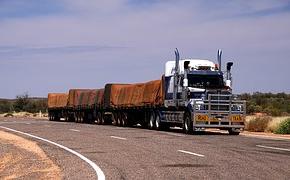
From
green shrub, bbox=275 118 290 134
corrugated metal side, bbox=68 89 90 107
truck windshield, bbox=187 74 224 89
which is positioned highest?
corrugated metal side, bbox=68 89 90 107

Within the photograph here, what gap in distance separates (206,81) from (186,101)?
1749mm

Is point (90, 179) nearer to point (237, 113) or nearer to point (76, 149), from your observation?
point (76, 149)

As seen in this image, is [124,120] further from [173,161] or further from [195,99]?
[173,161]

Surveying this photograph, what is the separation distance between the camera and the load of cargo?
31.2 metres

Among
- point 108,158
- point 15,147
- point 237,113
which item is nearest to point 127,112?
point 237,113

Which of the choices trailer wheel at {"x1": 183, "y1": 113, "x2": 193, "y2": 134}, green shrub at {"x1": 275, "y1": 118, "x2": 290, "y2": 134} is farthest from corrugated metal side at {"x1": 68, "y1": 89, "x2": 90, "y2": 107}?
trailer wheel at {"x1": 183, "y1": 113, "x2": 193, "y2": 134}

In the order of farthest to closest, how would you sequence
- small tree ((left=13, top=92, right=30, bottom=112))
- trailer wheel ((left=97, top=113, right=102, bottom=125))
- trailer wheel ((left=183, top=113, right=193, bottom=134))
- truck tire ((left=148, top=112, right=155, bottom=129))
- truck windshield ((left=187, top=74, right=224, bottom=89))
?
small tree ((left=13, top=92, right=30, bottom=112)), trailer wheel ((left=97, top=113, right=102, bottom=125)), truck tire ((left=148, top=112, right=155, bottom=129)), truck windshield ((left=187, top=74, right=224, bottom=89)), trailer wheel ((left=183, top=113, right=193, bottom=134))

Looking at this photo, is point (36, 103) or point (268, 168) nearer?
point (268, 168)

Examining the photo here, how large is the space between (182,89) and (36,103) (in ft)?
368

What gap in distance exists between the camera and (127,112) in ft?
146

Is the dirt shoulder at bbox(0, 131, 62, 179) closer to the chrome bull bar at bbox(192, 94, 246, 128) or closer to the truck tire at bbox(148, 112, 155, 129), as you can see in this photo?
the chrome bull bar at bbox(192, 94, 246, 128)

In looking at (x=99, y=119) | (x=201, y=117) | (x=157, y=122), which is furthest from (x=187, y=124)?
(x=99, y=119)

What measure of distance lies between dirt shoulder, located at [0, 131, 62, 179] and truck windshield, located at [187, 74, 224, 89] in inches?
454

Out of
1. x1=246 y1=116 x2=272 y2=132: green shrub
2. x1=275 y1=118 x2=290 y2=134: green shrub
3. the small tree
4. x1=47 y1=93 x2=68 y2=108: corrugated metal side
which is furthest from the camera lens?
the small tree
